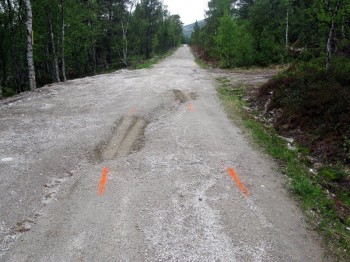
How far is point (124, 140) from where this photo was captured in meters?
10.7

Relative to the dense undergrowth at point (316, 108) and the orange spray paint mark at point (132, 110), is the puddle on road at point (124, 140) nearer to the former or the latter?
the orange spray paint mark at point (132, 110)

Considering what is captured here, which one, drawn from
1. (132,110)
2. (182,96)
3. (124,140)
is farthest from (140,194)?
(182,96)

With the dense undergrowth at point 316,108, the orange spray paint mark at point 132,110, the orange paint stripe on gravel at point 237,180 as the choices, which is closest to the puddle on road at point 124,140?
the orange spray paint mark at point 132,110

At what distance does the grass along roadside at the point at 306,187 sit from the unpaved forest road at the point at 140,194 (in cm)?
34

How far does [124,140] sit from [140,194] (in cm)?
365

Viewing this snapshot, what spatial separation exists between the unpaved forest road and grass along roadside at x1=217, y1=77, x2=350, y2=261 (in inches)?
13.3

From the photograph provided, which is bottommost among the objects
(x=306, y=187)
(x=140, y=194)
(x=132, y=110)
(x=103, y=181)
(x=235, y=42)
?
(x=306, y=187)

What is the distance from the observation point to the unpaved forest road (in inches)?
221

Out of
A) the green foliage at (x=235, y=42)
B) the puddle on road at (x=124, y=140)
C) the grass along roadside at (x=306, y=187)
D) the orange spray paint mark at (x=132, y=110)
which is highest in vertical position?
the green foliage at (x=235, y=42)

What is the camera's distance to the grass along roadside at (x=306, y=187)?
616 centimetres

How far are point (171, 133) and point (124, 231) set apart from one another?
5786mm

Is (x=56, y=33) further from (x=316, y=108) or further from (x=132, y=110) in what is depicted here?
(x=316, y=108)

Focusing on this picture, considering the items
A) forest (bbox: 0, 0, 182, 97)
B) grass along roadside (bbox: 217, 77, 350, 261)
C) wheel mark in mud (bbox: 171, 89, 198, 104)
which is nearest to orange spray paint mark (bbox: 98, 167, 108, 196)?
grass along roadside (bbox: 217, 77, 350, 261)

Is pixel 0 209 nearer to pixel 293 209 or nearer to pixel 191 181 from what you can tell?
pixel 191 181
